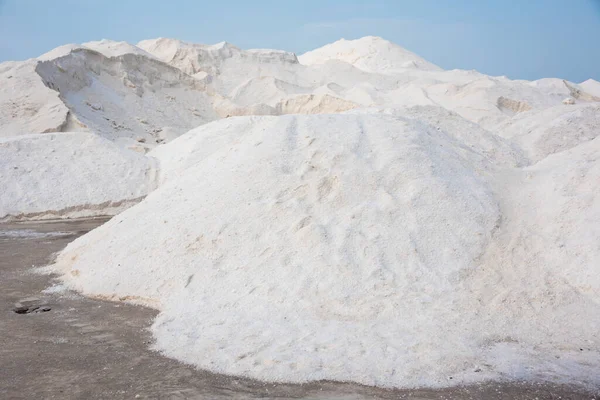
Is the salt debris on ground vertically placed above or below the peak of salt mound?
below

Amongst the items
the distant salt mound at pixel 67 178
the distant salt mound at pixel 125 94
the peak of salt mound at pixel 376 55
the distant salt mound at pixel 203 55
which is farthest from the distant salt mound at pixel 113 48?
the peak of salt mound at pixel 376 55

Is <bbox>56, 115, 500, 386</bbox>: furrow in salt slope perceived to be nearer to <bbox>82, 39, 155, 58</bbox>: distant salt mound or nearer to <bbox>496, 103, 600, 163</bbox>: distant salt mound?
<bbox>496, 103, 600, 163</bbox>: distant salt mound

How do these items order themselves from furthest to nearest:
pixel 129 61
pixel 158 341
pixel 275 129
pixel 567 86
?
pixel 567 86 → pixel 129 61 → pixel 275 129 → pixel 158 341

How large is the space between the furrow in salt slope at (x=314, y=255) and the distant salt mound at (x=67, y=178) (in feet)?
10.1

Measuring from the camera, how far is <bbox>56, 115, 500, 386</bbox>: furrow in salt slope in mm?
3096

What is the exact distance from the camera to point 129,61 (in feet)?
62.7

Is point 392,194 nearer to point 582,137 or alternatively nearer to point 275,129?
point 275,129

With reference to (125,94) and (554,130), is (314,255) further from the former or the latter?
(125,94)

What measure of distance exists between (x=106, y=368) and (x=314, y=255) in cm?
170

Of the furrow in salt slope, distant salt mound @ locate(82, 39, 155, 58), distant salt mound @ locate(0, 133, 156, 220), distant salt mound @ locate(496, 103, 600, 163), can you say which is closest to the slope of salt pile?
distant salt mound @ locate(0, 133, 156, 220)

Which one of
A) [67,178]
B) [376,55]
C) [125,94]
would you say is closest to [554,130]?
[67,178]

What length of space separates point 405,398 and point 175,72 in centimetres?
1920

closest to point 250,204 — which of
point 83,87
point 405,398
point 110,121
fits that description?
point 405,398

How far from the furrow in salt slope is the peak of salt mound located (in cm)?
2296
